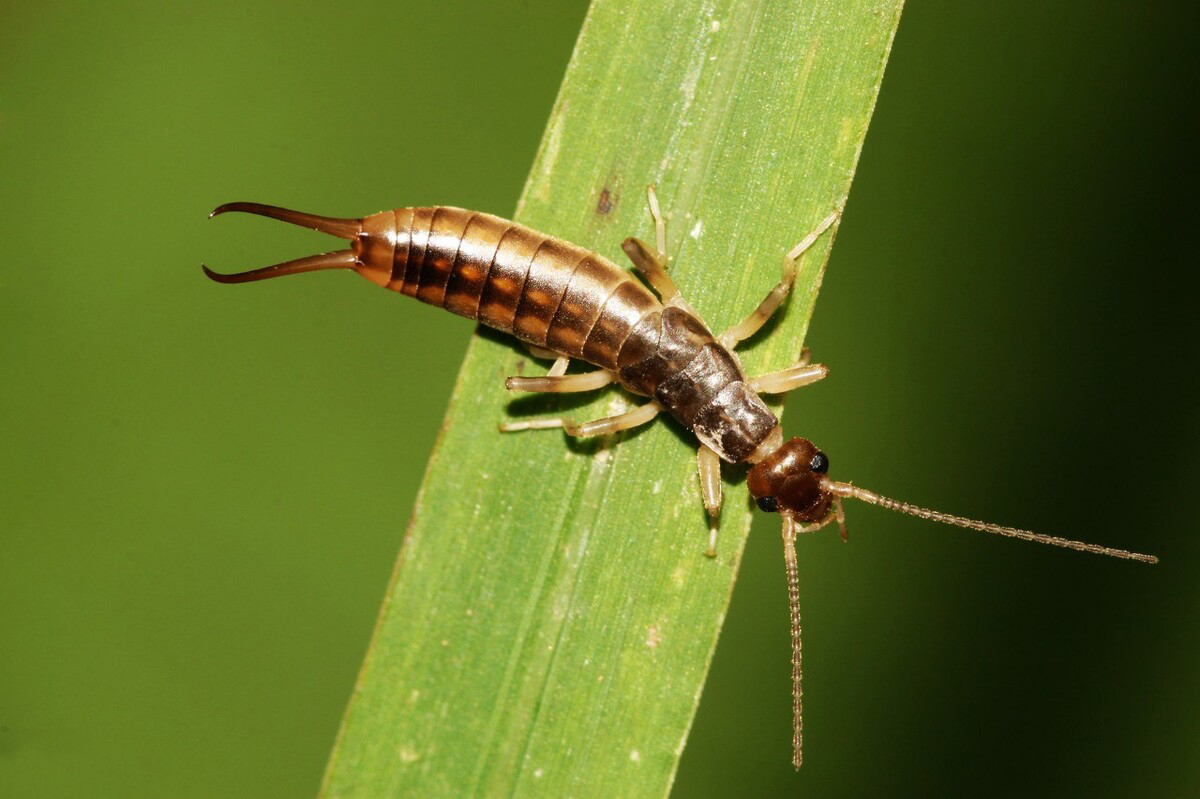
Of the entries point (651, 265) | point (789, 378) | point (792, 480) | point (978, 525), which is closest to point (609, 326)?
point (651, 265)

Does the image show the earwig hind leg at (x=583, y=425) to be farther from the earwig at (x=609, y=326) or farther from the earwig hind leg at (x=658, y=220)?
the earwig hind leg at (x=658, y=220)

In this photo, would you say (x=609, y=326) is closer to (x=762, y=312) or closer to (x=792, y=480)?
(x=762, y=312)

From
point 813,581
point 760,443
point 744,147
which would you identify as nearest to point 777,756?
point 813,581

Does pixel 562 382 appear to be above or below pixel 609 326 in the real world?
below

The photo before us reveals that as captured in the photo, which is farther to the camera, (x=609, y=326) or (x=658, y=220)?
(x=609, y=326)

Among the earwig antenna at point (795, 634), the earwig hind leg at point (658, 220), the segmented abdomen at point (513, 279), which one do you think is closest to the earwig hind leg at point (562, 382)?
the segmented abdomen at point (513, 279)

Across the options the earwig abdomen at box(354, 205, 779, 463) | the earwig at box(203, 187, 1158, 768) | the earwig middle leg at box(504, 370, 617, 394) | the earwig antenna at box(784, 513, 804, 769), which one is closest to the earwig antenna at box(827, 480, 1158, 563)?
the earwig at box(203, 187, 1158, 768)
